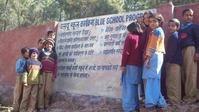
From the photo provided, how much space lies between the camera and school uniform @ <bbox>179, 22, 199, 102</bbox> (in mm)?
6652

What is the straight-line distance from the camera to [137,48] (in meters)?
6.54

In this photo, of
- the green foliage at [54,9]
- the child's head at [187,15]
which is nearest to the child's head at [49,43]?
the child's head at [187,15]

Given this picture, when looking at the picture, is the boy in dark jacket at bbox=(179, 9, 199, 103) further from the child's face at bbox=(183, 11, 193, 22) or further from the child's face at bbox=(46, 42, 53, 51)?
the child's face at bbox=(46, 42, 53, 51)

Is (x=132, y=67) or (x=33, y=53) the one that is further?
(x=33, y=53)

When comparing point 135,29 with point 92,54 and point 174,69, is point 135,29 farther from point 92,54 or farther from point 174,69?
point 92,54

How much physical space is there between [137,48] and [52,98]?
3.18 meters

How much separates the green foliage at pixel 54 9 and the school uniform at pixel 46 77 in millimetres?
14900

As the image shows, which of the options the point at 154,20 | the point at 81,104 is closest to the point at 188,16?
the point at 154,20

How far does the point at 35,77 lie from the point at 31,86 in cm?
22

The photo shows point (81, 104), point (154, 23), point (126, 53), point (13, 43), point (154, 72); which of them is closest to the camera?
point (154, 72)

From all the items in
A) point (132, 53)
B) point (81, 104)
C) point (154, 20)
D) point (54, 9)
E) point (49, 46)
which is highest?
point (54, 9)

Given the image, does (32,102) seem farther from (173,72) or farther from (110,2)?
(110,2)

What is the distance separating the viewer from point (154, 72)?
244 inches

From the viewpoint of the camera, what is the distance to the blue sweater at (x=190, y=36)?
6.66 m
